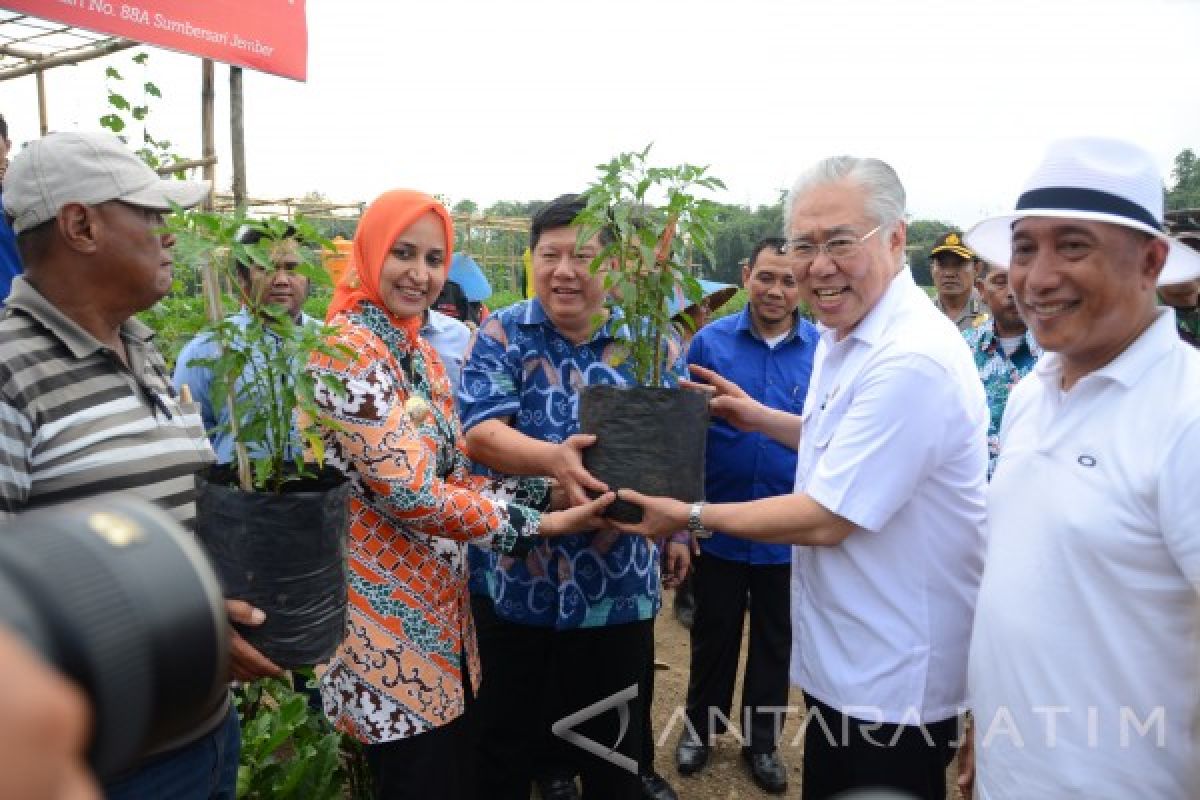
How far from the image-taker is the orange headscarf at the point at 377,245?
7.05ft

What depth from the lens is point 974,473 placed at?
6.35ft

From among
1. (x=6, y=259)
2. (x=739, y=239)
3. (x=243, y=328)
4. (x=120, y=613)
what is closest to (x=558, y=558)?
(x=243, y=328)

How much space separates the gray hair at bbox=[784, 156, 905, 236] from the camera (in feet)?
6.49

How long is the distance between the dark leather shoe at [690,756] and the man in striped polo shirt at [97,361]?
240cm

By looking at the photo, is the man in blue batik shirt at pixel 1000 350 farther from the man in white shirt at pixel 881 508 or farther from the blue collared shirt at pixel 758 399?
the man in white shirt at pixel 881 508

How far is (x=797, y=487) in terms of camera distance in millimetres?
2195

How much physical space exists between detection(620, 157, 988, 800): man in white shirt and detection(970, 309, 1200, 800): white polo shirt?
0.22 m

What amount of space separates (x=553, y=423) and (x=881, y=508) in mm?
1068

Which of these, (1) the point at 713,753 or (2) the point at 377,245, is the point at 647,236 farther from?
(1) the point at 713,753

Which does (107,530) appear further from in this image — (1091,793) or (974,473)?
(974,473)

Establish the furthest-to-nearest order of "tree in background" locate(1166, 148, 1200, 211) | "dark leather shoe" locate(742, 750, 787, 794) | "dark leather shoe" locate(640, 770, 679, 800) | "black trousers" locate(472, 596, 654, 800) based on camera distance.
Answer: "tree in background" locate(1166, 148, 1200, 211), "dark leather shoe" locate(742, 750, 787, 794), "dark leather shoe" locate(640, 770, 679, 800), "black trousers" locate(472, 596, 654, 800)

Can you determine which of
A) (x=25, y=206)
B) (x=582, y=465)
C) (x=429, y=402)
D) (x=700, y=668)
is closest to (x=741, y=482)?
(x=700, y=668)

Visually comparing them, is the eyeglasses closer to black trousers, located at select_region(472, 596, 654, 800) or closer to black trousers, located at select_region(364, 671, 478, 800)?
black trousers, located at select_region(472, 596, 654, 800)

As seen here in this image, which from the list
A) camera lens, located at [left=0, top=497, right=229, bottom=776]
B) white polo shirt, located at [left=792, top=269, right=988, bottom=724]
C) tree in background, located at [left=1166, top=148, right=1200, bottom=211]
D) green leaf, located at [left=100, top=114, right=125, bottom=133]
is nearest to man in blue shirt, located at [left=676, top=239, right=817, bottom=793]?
white polo shirt, located at [left=792, top=269, right=988, bottom=724]
